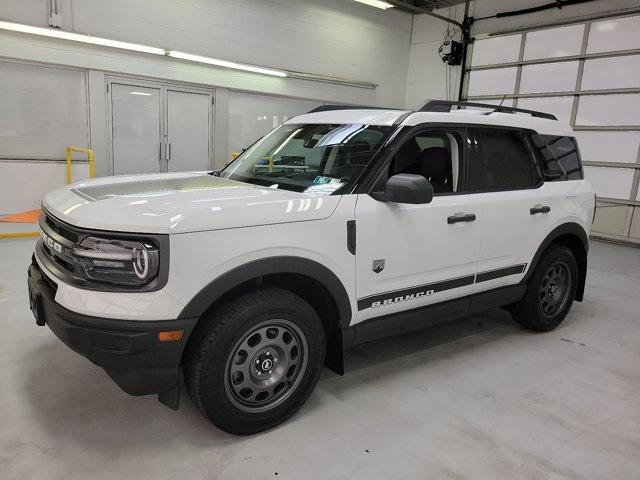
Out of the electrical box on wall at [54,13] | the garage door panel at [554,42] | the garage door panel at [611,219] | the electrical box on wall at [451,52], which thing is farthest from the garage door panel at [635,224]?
the electrical box on wall at [54,13]

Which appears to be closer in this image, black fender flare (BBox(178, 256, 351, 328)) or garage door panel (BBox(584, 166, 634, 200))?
black fender flare (BBox(178, 256, 351, 328))

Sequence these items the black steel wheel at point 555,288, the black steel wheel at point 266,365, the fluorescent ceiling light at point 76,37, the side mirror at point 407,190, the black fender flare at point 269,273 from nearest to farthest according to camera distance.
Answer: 1. the black fender flare at point 269,273
2. the black steel wheel at point 266,365
3. the side mirror at point 407,190
4. the black steel wheel at point 555,288
5. the fluorescent ceiling light at point 76,37

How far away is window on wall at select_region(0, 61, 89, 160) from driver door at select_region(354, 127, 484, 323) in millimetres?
7140

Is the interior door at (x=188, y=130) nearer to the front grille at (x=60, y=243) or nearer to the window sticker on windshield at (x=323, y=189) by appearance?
the front grille at (x=60, y=243)

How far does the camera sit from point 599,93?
9.13 m

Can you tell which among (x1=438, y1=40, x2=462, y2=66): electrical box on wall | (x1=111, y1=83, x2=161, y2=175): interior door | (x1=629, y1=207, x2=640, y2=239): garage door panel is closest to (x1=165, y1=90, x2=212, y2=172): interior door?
(x1=111, y1=83, x2=161, y2=175): interior door

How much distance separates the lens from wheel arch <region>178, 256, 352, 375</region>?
208cm

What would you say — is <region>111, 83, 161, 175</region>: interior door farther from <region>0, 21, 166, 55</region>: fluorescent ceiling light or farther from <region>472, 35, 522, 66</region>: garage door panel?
<region>472, 35, 522, 66</region>: garage door panel

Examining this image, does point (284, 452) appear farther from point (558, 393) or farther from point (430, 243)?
point (558, 393)

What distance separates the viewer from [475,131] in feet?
10.6

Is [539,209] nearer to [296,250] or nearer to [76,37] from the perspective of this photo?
[296,250]

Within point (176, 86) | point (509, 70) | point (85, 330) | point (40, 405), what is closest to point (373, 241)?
point (85, 330)

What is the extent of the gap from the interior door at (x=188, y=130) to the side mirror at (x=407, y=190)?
760cm

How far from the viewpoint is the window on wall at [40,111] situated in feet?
24.7
